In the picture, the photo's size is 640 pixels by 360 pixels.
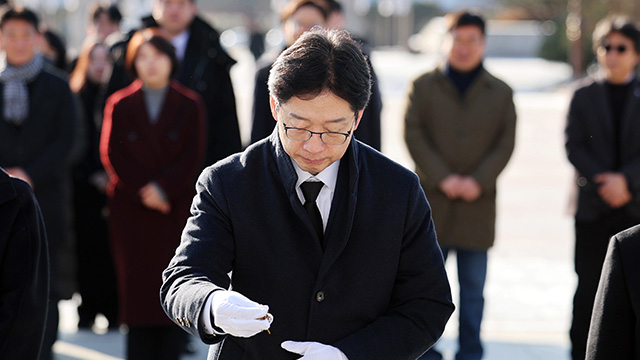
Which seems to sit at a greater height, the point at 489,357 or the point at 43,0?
the point at 43,0

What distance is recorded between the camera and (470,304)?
234 inches

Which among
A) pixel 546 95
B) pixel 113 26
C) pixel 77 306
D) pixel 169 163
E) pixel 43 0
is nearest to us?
pixel 169 163

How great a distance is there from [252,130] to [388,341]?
3049mm

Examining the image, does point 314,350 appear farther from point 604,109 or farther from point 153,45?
point 604,109

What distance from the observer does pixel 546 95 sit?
84.3 ft

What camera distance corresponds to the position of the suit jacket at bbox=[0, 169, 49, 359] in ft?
9.27

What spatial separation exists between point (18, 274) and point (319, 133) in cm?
96

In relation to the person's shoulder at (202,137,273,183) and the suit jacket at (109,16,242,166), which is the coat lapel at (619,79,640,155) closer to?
the suit jacket at (109,16,242,166)

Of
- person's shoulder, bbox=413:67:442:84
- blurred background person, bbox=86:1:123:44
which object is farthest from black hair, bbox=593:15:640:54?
blurred background person, bbox=86:1:123:44

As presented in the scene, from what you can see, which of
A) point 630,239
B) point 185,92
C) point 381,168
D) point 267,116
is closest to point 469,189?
point 267,116

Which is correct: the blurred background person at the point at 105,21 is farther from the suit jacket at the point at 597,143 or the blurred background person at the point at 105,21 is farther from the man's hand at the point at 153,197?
the suit jacket at the point at 597,143

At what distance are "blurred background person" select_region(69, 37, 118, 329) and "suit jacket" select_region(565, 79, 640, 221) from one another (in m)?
3.08

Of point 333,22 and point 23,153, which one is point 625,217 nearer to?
point 333,22

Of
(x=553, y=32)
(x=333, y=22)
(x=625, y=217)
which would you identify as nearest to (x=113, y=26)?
(x=333, y=22)
